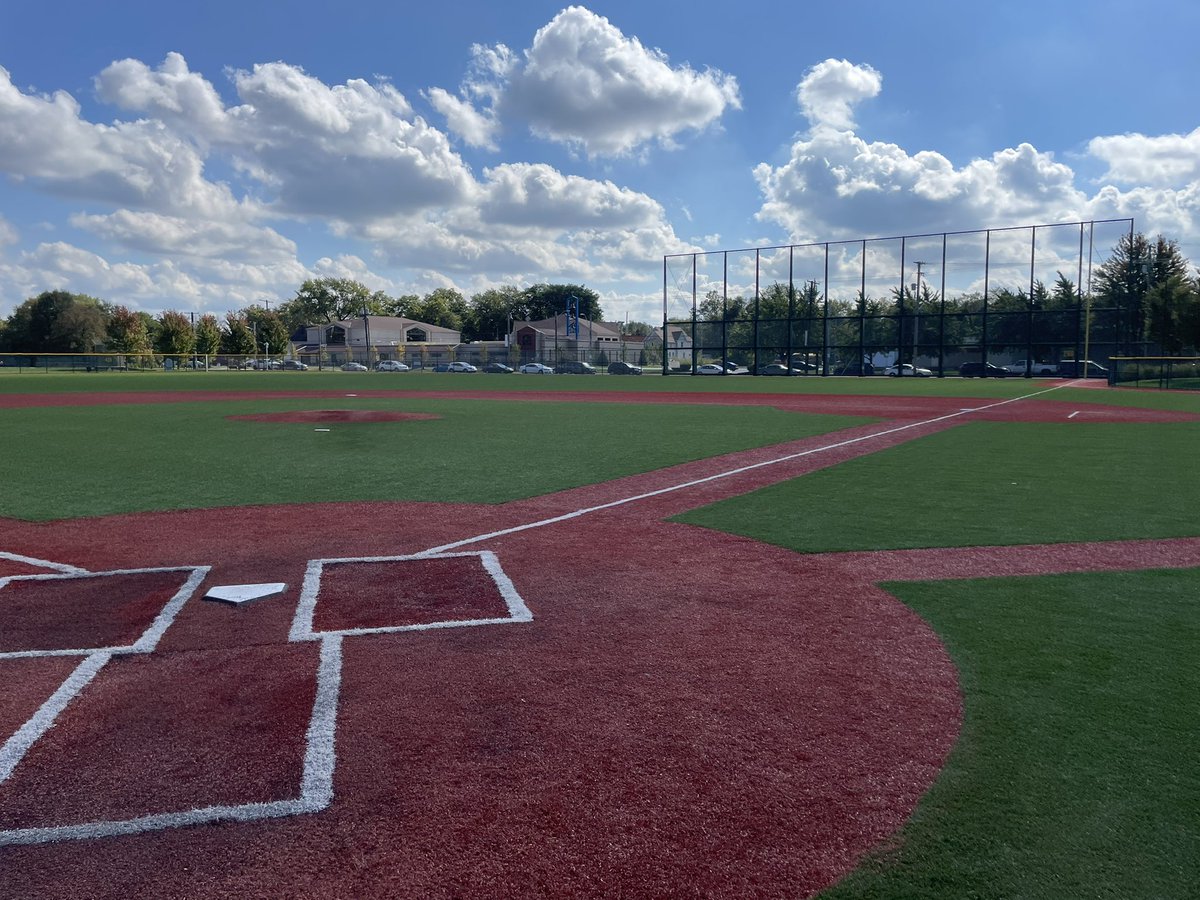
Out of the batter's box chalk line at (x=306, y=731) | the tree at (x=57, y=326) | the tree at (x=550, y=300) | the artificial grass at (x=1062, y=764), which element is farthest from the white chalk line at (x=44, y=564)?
the tree at (x=550, y=300)

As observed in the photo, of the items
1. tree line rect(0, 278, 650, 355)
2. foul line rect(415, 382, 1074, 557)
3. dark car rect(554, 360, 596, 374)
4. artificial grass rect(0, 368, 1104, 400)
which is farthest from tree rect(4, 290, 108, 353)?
foul line rect(415, 382, 1074, 557)

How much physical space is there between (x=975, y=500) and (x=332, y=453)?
9909mm

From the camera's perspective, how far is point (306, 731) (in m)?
3.99

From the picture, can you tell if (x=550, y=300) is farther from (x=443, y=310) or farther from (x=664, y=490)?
(x=664, y=490)

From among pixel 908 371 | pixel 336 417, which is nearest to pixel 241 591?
pixel 336 417

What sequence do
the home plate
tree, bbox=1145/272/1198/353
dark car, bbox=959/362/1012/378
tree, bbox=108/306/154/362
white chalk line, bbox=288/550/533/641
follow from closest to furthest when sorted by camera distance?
white chalk line, bbox=288/550/533/641 < the home plate < tree, bbox=1145/272/1198/353 < dark car, bbox=959/362/1012/378 < tree, bbox=108/306/154/362

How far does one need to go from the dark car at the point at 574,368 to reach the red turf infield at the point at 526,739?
69363mm

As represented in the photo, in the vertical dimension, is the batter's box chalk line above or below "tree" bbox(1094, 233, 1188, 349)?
below

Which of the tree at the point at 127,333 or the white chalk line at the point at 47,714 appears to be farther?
the tree at the point at 127,333

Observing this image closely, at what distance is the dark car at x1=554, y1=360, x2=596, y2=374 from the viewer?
2992 inches

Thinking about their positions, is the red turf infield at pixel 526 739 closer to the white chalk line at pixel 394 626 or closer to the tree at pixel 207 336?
the white chalk line at pixel 394 626

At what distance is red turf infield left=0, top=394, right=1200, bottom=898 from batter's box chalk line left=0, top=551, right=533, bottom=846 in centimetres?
6

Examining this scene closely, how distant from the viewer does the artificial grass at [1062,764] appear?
296cm

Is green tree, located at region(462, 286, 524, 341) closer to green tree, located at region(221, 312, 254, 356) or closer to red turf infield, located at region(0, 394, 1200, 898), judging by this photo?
green tree, located at region(221, 312, 254, 356)
